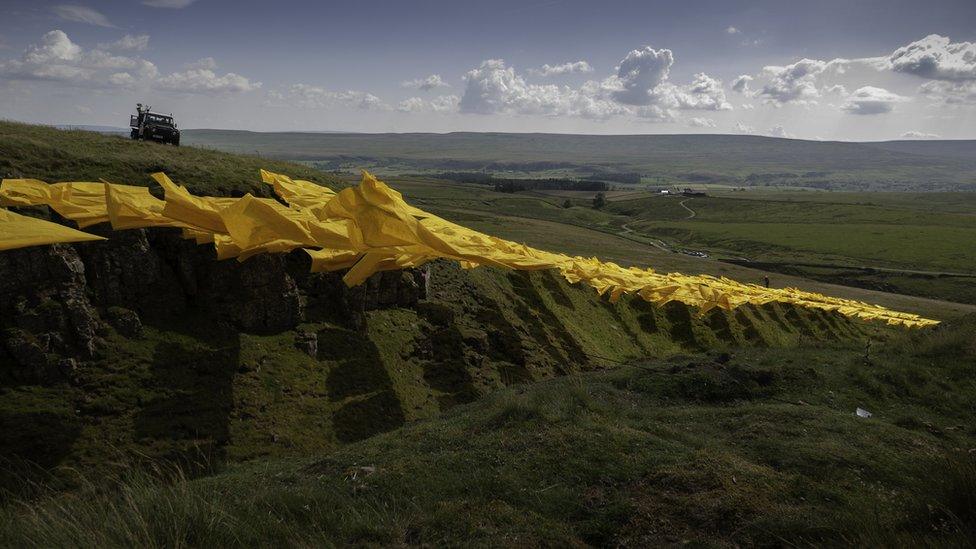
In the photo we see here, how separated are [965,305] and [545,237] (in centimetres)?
4746

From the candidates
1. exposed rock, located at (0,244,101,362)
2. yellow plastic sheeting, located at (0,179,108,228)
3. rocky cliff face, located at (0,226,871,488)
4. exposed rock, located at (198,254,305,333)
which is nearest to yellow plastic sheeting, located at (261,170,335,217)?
rocky cliff face, located at (0,226,871,488)

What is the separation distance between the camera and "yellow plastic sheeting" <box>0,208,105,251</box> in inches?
372

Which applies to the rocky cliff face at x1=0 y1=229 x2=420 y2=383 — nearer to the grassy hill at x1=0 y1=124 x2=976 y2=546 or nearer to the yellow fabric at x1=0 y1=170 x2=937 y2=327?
the grassy hill at x1=0 y1=124 x2=976 y2=546

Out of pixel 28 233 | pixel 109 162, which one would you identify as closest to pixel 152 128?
pixel 109 162

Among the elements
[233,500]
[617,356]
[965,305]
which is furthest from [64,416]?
[965,305]

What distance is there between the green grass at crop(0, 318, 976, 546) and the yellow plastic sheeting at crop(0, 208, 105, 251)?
438 cm

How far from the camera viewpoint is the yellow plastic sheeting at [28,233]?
31.0ft

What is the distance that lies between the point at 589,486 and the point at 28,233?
10.4m

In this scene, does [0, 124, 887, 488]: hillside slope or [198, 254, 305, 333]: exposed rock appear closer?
[0, 124, 887, 488]: hillside slope

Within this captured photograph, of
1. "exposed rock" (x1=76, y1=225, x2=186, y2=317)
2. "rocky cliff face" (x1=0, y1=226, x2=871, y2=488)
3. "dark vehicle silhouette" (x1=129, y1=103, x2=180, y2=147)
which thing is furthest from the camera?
"dark vehicle silhouette" (x1=129, y1=103, x2=180, y2=147)

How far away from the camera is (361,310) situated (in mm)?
15695

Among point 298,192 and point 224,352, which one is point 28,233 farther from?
point 298,192

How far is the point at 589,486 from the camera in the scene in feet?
23.1

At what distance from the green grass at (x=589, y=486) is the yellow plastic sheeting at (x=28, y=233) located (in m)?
4.38
